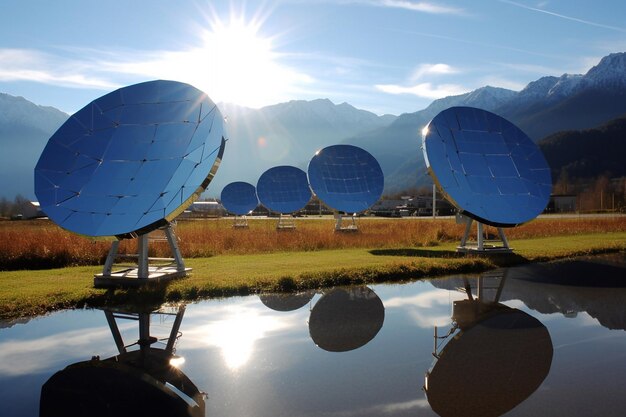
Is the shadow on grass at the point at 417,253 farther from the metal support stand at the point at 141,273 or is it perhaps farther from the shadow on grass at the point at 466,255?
the metal support stand at the point at 141,273

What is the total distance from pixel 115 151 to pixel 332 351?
10.5m

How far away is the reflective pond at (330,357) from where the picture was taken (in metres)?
6.75

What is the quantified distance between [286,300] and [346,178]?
1104 inches

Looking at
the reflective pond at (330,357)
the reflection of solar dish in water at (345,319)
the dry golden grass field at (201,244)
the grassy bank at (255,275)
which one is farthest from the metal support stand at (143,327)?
the dry golden grass field at (201,244)

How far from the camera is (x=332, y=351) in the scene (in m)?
9.06

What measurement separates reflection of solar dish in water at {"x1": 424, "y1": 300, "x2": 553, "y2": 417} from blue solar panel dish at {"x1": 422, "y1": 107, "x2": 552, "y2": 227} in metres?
11.2

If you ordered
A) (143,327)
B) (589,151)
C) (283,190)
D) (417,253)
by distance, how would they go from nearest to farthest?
(143,327) < (417,253) < (283,190) < (589,151)

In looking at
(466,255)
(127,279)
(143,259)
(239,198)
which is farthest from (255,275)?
(239,198)

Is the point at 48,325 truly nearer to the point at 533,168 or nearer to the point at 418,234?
the point at 533,168

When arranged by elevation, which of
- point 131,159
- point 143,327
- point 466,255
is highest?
point 131,159

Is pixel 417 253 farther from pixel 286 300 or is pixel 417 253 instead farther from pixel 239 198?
pixel 239 198

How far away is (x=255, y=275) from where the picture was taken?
15.9 meters

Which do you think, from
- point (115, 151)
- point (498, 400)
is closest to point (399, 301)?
point (498, 400)

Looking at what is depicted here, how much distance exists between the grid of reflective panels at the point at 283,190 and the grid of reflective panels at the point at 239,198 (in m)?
Answer: 12.5
